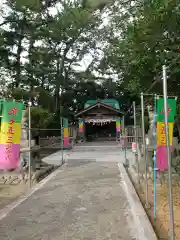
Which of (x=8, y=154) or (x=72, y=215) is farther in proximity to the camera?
(x=8, y=154)

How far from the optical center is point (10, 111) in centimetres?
639

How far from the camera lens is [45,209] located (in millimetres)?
4938

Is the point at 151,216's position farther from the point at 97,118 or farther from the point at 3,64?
the point at 3,64

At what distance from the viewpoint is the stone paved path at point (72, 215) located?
3.68m

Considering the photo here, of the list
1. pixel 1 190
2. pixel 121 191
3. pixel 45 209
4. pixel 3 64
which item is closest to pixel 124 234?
pixel 45 209

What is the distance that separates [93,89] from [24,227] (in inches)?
1088

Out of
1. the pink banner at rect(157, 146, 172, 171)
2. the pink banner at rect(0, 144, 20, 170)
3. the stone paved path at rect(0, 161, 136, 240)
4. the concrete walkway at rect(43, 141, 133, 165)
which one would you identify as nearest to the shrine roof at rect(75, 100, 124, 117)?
the concrete walkway at rect(43, 141, 133, 165)

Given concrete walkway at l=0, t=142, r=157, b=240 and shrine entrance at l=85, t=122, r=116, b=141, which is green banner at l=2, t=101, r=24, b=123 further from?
shrine entrance at l=85, t=122, r=116, b=141

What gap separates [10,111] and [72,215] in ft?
9.87

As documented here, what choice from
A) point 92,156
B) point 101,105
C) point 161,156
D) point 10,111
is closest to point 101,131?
point 101,105

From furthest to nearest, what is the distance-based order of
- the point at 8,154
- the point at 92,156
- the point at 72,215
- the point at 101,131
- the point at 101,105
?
the point at 101,131
the point at 101,105
the point at 92,156
the point at 8,154
the point at 72,215

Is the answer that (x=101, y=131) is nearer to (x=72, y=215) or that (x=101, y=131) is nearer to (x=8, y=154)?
(x=8, y=154)

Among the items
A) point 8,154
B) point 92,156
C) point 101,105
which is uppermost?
point 101,105

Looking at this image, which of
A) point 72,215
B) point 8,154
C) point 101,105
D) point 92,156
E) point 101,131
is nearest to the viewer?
point 72,215
